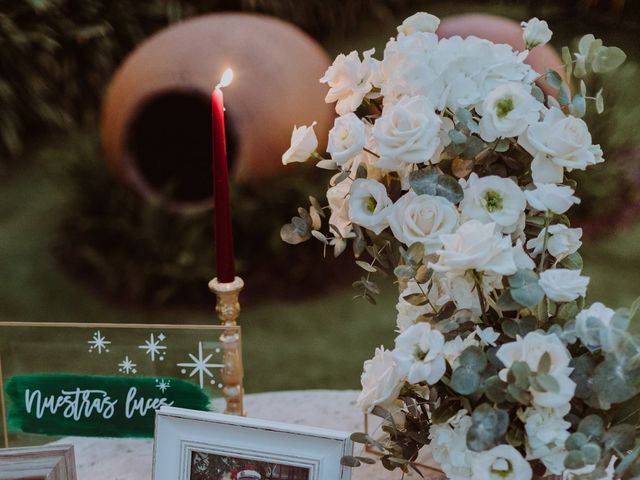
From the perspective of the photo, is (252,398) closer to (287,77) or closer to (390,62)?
(390,62)

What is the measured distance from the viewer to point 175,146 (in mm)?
2109

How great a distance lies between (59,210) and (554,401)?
2077 mm

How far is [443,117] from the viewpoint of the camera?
66 centimetres

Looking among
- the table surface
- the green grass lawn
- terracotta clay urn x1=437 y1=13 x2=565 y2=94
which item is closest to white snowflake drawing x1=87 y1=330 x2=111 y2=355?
the table surface

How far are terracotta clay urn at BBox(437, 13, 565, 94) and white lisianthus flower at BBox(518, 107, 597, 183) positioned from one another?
139 cm

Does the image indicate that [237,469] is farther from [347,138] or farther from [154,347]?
[347,138]

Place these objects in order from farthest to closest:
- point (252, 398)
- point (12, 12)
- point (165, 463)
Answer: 1. point (12, 12)
2. point (252, 398)
3. point (165, 463)

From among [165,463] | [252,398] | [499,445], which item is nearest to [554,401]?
[499,445]

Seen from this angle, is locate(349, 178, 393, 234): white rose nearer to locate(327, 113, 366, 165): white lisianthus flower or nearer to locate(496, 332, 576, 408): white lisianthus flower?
locate(327, 113, 366, 165): white lisianthus flower

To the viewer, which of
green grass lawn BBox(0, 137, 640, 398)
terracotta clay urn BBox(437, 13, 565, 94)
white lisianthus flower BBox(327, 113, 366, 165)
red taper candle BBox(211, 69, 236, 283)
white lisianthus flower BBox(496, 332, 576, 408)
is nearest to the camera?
white lisianthus flower BBox(496, 332, 576, 408)

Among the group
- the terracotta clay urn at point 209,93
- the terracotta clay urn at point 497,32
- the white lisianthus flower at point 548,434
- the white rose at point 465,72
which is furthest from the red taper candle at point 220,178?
the terracotta clay urn at point 497,32

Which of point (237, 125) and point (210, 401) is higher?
point (237, 125)

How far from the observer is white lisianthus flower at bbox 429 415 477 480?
0.64 metres

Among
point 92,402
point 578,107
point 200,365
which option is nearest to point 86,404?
point 92,402
